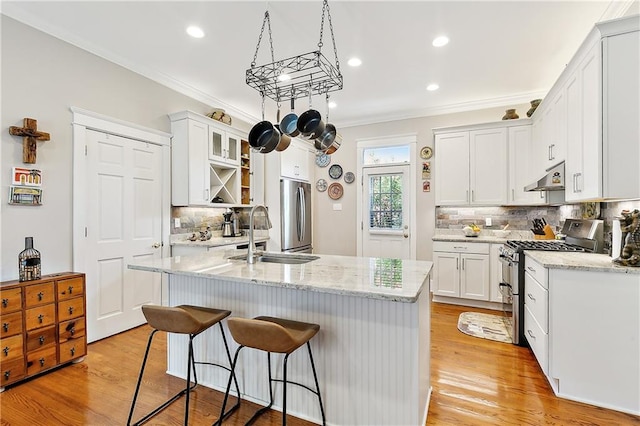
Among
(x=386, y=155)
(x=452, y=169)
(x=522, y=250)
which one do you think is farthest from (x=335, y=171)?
(x=522, y=250)

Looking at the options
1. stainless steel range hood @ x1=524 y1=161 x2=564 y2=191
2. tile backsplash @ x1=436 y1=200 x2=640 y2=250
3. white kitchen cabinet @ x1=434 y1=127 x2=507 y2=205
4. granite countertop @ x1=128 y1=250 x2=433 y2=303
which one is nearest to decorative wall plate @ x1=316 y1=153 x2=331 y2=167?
white kitchen cabinet @ x1=434 y1=127 x2=507 y2=205

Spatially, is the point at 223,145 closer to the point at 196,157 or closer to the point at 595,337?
the point at 196,157

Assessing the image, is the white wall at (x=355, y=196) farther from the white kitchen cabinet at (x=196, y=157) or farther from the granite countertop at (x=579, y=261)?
the granite countertop at (x=579, y=261)

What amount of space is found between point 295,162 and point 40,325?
150 inches

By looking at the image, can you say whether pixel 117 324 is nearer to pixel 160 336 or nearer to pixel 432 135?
pixel 160 336

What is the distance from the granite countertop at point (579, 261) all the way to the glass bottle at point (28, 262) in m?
3.81

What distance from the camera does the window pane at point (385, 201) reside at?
521 centimetres

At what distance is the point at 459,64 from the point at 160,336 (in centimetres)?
429

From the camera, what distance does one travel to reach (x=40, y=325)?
2.42 m

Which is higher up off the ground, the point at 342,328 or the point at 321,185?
the point at 321,185

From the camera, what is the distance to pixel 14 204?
253 cm

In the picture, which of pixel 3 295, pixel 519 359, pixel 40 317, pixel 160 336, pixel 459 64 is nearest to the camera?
pixel 3 295

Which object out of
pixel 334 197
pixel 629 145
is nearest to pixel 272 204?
pixel 334 197

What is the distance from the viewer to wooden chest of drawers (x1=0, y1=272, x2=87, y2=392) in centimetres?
224
